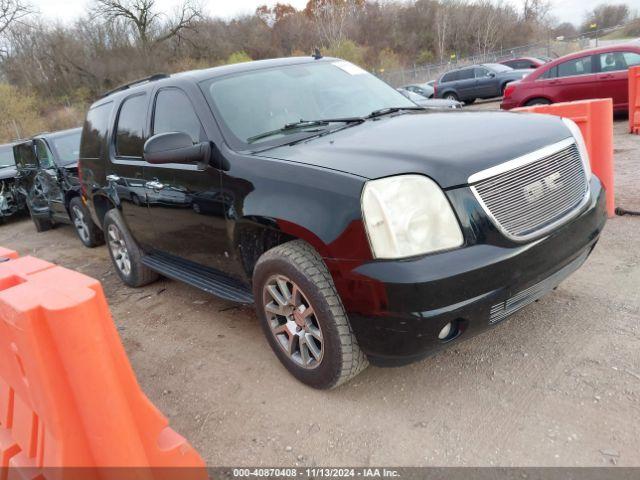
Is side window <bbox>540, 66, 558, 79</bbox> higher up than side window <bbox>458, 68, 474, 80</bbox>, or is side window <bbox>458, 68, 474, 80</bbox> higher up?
side window <bbox>458, 68, 474, 80</bbox>

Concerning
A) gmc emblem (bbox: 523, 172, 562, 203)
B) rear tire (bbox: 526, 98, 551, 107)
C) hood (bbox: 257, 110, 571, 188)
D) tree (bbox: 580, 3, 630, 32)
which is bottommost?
rear tire (bbox: 526, 98, 551, 107)

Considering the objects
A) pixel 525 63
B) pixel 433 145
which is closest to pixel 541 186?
pixel 433 145

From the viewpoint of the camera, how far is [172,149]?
307 cm

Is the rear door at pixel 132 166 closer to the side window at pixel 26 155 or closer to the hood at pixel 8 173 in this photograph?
the side window at pixel 26 155

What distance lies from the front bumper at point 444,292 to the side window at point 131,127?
264 cm

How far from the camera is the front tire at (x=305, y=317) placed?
8.27 feet

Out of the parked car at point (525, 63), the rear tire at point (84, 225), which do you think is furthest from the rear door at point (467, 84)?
the rear tire at point (84, 225)

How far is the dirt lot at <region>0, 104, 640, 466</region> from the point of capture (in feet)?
7.57

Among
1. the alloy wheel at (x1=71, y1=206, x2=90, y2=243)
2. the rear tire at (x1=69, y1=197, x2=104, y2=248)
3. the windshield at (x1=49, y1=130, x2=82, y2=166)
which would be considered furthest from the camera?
the windshield at (x1=49, y1=130, x2=82, y2=166)

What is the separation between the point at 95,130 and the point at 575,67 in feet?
32.8

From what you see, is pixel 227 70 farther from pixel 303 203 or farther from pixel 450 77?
pixel 450 77

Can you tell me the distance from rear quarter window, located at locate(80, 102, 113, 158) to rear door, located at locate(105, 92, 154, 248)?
0.93 feet

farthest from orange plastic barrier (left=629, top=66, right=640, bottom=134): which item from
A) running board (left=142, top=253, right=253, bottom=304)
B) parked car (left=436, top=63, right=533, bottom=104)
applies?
parked car (left=436, top=63, right=533, bottom=104)

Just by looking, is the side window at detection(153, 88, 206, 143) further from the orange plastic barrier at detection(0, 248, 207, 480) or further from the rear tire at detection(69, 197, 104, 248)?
the rear tire at detection(69, 197, 104, 248)
